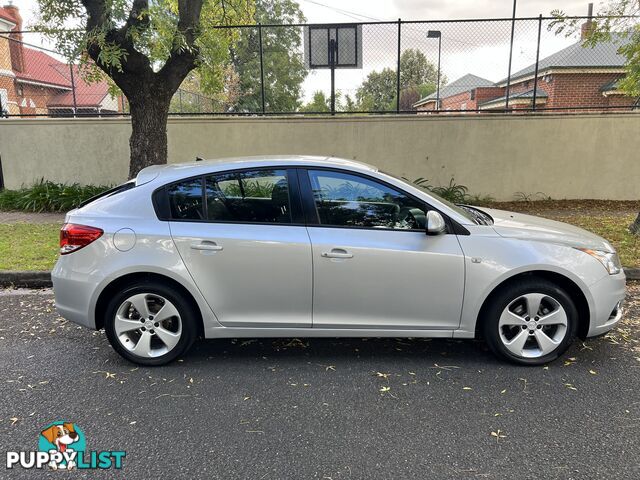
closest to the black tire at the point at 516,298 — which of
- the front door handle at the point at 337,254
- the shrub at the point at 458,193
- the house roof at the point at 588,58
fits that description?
the front door handle at the point at 337,254

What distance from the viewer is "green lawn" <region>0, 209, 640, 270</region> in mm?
6301

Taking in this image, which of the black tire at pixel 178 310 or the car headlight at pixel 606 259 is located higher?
the car headlight at pixel 606 259

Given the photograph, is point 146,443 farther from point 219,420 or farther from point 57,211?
point 57,211

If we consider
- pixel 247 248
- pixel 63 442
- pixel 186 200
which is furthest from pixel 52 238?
pixel 63 442

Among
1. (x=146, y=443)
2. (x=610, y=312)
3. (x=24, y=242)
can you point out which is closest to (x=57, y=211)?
(x=24, y=242)

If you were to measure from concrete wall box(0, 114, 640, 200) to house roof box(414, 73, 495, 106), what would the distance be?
1.34 meters

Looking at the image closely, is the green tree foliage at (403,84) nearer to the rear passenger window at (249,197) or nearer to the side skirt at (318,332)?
the rear passenger window at (249,197)

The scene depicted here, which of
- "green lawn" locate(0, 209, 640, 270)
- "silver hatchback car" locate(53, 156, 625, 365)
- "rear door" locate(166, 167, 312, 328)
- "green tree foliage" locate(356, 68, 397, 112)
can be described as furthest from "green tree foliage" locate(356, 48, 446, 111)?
"rear door" locate(166, 167, 312, 328)

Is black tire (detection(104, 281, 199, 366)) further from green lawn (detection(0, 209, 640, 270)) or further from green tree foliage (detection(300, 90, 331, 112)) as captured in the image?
green tree foliage (detection(300, 90, 331, 112))

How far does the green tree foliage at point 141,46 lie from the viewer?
6.18 m

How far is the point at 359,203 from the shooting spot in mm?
3686

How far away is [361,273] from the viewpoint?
3.53 m

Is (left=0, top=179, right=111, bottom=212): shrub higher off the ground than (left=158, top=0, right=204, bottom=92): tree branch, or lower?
lower

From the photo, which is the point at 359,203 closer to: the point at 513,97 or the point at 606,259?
the point at 606,259
